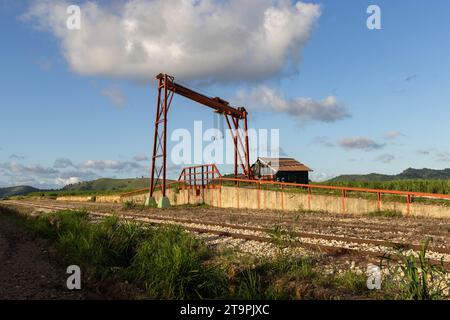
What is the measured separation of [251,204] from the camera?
27375 millimetres

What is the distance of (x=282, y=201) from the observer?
2467 centimetres

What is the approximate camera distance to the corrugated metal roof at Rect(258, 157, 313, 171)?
43.0 m

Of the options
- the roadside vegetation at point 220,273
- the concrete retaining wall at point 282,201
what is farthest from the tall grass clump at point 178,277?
the concrete retaining wall at point 282,201

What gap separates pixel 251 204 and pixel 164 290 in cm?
2160

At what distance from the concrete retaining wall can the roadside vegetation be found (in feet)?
40.4

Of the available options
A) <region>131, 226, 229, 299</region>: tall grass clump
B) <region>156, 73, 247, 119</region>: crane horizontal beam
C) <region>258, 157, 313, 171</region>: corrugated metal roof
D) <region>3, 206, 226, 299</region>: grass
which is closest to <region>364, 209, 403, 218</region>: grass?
<region>3, 206, 226, 299</region>: grass

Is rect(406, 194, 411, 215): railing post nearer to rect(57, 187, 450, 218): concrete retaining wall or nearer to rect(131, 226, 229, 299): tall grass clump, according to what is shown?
rect(57, 187, 450, 218): concrete retaining wall

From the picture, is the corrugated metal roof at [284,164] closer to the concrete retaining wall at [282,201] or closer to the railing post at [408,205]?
the concrete retaining wall at [282,201]

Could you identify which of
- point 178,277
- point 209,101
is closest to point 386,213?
point 178,277

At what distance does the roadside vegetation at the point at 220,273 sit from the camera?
18.4 ft

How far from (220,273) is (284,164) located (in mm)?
37936

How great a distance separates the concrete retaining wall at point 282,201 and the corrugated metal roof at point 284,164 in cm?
1274
